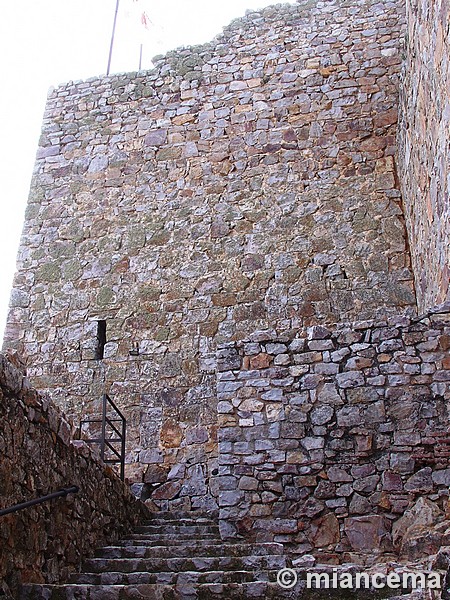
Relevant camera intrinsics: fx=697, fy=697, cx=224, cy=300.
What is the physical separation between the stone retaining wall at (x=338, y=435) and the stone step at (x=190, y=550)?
31cm

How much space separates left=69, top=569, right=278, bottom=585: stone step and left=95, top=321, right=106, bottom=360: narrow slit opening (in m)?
3.78

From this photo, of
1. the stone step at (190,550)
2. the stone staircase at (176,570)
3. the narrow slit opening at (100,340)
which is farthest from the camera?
the narrow slit opening at (100,340)

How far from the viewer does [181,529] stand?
18.1 feet

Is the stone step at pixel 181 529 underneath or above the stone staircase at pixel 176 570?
above

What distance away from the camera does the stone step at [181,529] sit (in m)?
5.34

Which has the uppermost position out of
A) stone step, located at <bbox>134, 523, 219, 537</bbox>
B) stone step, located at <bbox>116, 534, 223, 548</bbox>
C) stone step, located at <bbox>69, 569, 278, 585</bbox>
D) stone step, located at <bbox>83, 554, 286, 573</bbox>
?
stone step, located at <bbox>134, 523, 219, 537</bbox>

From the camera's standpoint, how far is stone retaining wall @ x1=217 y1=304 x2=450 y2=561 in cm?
478

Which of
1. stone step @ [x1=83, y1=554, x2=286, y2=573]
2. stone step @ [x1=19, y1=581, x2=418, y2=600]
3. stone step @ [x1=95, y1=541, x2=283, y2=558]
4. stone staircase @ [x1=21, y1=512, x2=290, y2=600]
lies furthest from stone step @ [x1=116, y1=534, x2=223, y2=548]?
stone step @ [x1=19, y1=581, x2=418, y2=600]

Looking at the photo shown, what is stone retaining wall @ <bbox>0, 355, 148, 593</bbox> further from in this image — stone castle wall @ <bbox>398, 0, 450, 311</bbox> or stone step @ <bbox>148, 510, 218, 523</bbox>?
stone castle wall @ <bbox>398, 0, 450, 311</bbox>

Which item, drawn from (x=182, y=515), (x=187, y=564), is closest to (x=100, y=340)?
(x=182, y=515)

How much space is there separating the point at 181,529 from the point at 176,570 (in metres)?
1.34

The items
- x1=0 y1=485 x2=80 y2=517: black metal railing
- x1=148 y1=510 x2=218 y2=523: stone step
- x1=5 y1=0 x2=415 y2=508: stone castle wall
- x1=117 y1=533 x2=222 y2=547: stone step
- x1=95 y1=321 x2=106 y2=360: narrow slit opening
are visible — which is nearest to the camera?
x1=0 y1=485 x2=80 y2=517: black metal railing

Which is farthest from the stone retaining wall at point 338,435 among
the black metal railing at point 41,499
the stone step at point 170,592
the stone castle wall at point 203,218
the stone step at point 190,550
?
the stone castle wall at point 203,218

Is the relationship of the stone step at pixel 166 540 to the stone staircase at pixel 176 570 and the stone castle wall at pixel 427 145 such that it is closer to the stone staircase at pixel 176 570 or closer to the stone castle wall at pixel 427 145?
the stone staircase at pixel 176 570
